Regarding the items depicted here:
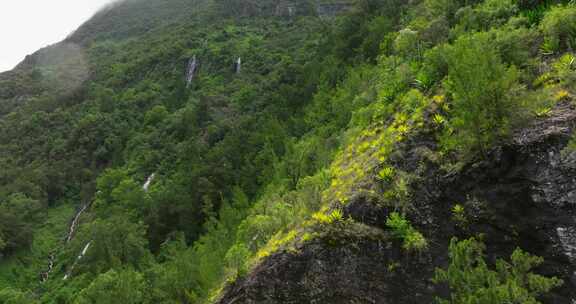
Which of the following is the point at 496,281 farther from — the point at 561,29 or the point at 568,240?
the point at 561,29

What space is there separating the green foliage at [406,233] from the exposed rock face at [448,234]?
0.89 feet

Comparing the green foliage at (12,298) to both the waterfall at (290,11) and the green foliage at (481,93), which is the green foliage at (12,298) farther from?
the waterfall at (290,11)

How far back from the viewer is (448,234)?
12523 millimetres

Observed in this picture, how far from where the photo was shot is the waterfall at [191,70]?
85.9 meters

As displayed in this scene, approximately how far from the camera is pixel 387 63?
29250 millimetres

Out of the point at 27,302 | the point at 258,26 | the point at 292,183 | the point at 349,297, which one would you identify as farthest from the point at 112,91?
the point at 349,297

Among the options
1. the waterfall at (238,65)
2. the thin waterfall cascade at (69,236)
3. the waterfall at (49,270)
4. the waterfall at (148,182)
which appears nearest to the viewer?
the waterfall at (49,270)

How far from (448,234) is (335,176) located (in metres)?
5.83

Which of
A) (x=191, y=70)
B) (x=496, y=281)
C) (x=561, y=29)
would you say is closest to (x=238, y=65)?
(x=191, y=70)

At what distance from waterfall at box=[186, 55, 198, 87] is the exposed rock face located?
7633cm

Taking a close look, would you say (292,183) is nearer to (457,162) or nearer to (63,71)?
(457,162)

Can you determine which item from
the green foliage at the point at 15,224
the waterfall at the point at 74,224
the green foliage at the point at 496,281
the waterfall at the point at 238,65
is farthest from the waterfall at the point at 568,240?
the waterfall at the point at 238,65

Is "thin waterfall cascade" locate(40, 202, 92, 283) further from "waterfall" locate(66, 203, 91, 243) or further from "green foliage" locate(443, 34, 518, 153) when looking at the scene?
"green foliage" locate(443, 34, 518, 153)

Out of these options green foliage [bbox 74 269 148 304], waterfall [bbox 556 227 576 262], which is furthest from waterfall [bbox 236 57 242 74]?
waterfall [bbox 556 227 576 262]
